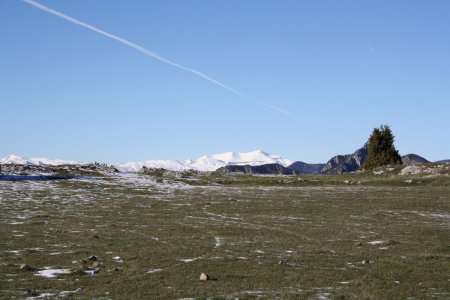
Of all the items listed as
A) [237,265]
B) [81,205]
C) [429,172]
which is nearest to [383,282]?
[237,265]

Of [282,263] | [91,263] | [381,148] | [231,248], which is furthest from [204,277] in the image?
[381,148]

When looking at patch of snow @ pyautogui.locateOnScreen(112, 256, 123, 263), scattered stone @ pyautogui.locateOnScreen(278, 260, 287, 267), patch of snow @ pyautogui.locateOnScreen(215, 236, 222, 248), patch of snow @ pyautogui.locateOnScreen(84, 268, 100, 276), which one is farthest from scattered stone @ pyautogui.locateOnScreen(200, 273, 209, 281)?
patch of snow @ pyautogui.locateOnScreen(215, 236, 222, 248)

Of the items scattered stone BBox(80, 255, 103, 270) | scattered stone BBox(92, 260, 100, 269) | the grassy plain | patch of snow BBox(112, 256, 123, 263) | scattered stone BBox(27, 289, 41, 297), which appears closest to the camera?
scattered stone BBox(27, 289, 41, 297)

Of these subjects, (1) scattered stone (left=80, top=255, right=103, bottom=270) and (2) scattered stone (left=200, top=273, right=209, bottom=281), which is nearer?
(2) scattered stone (left=200, top=273, right=209, bottom=281)

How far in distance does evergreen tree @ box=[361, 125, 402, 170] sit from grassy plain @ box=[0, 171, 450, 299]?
8091 centimetres

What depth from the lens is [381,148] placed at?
14088 cm

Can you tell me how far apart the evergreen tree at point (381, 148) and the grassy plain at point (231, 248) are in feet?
265

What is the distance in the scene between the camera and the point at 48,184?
299 feet

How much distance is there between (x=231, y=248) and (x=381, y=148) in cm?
12072

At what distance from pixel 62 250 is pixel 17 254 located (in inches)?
97.9

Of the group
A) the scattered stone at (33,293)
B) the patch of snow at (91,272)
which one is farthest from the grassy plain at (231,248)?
the patch of snow at (91,272)

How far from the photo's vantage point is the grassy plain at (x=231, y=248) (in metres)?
18.9

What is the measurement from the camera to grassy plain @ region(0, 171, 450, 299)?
1894 centimetres

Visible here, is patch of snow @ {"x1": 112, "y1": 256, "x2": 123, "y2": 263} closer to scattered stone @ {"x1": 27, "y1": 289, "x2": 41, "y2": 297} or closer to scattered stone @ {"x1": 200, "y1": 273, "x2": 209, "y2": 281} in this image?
scattered stone @ {"x1": 200, "y1": 273, "x2": 209, "y2": 281}
